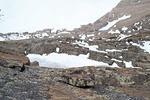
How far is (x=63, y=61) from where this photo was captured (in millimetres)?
77812

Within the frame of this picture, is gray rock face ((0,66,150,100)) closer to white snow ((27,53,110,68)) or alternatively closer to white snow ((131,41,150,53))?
white snow ((27,53,110,68))

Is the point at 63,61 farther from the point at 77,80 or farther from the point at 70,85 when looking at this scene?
the point at 70,85

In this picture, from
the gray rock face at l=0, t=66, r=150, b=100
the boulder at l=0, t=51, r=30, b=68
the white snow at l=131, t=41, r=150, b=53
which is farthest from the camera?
the white snow at l=131, t=41, r=150, b=53

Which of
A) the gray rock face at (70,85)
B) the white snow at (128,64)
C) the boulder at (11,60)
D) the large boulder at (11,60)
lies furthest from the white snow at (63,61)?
the gray rock face at (70,85)

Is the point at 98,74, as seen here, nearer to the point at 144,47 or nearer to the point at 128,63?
the point at 128,63

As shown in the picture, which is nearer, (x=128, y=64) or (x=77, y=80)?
(x=77, y=80)

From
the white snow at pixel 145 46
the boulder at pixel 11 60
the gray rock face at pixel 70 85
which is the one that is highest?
the white snow at pixel 145 46

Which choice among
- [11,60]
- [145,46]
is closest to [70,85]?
[11,60]

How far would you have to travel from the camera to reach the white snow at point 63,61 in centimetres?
7475

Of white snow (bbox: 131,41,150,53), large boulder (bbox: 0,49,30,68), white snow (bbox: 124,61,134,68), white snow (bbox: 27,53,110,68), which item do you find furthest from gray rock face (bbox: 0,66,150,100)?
white snow (bbox: 131,41,150,53)

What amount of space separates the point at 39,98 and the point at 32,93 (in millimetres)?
1425

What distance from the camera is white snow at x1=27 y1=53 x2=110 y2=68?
74750mm

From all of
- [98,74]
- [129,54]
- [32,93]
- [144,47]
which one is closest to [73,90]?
[32,93]

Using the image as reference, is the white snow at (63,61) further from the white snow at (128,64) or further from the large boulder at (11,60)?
the large boulder at (11,60)
